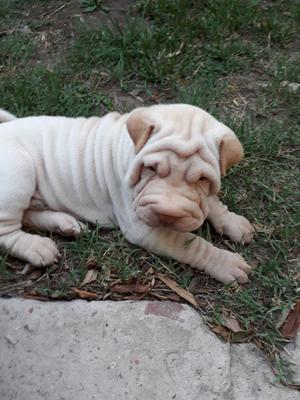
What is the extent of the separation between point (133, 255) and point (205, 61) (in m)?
1.86

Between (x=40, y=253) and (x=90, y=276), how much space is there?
0.83 ft

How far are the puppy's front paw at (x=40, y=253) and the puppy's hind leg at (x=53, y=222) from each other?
0.10 meters

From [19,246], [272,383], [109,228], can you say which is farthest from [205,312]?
[19,246]

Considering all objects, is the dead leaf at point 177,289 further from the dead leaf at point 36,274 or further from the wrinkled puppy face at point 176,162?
the dead leaf at point 36,274

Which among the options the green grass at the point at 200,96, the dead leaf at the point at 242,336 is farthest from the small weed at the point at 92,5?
the dead leaf at the point at 242,336

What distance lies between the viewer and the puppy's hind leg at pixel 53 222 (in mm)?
3102

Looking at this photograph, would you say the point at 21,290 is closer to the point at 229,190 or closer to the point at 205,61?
the point at 229,190

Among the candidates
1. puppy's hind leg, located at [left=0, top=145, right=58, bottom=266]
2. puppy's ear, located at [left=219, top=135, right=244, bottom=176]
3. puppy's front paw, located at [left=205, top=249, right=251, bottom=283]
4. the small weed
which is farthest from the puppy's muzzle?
the small weed

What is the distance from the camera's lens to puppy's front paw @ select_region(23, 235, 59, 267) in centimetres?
300

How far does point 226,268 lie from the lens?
9.76 feet

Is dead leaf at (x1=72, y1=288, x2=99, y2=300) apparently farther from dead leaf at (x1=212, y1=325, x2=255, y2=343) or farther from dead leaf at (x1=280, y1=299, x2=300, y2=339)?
dead leaf at (x1=280, y1=299, x2=300, y2=339)

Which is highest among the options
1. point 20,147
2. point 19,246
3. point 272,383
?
point 20,147

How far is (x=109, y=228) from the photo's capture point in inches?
127

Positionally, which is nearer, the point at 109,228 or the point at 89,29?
the point at 109,228
